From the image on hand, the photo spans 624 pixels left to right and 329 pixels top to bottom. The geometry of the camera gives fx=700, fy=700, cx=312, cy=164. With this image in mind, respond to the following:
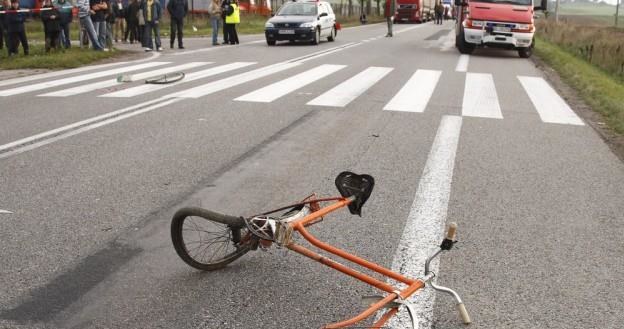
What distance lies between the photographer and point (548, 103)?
11.2 m

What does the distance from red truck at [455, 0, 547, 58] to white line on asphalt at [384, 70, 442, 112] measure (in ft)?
17.4

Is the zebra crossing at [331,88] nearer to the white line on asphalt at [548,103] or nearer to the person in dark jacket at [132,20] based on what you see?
the white line on asphalt at [548,103]

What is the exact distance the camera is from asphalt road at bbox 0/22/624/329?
366 centimetres

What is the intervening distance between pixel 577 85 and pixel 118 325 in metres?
12.4

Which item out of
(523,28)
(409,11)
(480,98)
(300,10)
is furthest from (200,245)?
(409,11)

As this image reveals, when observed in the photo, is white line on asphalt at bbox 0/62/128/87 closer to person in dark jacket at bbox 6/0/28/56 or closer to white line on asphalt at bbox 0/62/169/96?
white line on asphalt at bbox 0/62/169/96

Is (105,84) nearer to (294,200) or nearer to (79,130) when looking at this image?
(79,130)

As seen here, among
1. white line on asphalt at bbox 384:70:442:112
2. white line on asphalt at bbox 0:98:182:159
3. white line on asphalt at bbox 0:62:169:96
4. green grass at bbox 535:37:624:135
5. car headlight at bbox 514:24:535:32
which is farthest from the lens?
car headlight at bbox 514:24:535:32

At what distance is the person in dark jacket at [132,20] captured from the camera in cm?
2338

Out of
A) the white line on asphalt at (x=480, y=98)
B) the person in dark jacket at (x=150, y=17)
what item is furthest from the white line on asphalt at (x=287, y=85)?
the person in dark jacket at (x=150, y=17)

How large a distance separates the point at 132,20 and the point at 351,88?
560 inches

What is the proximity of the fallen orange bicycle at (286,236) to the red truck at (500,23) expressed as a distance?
17.1 meters

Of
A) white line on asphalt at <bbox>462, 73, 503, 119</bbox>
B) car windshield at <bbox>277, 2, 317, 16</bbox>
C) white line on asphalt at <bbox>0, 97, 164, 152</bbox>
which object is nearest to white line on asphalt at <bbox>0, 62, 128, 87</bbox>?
white line on asphalt at <bbox>0, 97, 164, 152</bbox>

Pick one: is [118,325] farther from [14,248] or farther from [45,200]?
[45,200]
